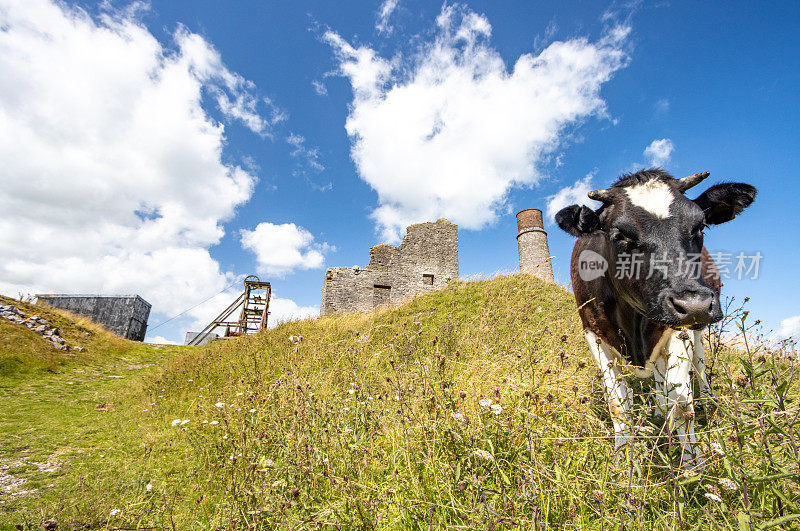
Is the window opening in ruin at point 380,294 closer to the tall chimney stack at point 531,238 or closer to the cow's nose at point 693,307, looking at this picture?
the tall chimney stack at point 531,238

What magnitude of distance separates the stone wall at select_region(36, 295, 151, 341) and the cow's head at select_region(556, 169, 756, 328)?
24.8 meters

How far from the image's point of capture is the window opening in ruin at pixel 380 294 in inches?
818

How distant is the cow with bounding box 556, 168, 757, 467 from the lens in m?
2.35

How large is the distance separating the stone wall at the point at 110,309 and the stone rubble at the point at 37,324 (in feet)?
30.2

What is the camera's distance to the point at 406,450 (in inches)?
84.5

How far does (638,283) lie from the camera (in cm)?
269

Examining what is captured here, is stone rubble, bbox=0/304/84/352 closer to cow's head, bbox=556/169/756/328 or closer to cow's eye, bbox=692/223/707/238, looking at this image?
cow's head, bbox=556/169/756/328

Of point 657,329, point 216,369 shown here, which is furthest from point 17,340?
point 657,329

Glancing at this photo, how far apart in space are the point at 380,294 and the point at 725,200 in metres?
18.6

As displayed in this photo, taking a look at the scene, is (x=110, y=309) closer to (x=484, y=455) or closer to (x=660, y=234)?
(x=484, y=455)

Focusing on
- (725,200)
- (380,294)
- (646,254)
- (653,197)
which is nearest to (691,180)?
(725,200)

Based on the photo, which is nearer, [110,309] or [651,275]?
[651,275]

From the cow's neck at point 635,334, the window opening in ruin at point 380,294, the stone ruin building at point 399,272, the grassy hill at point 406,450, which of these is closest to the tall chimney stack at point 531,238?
the stone ruin building at point 399,272

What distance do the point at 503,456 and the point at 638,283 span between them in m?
1.64
